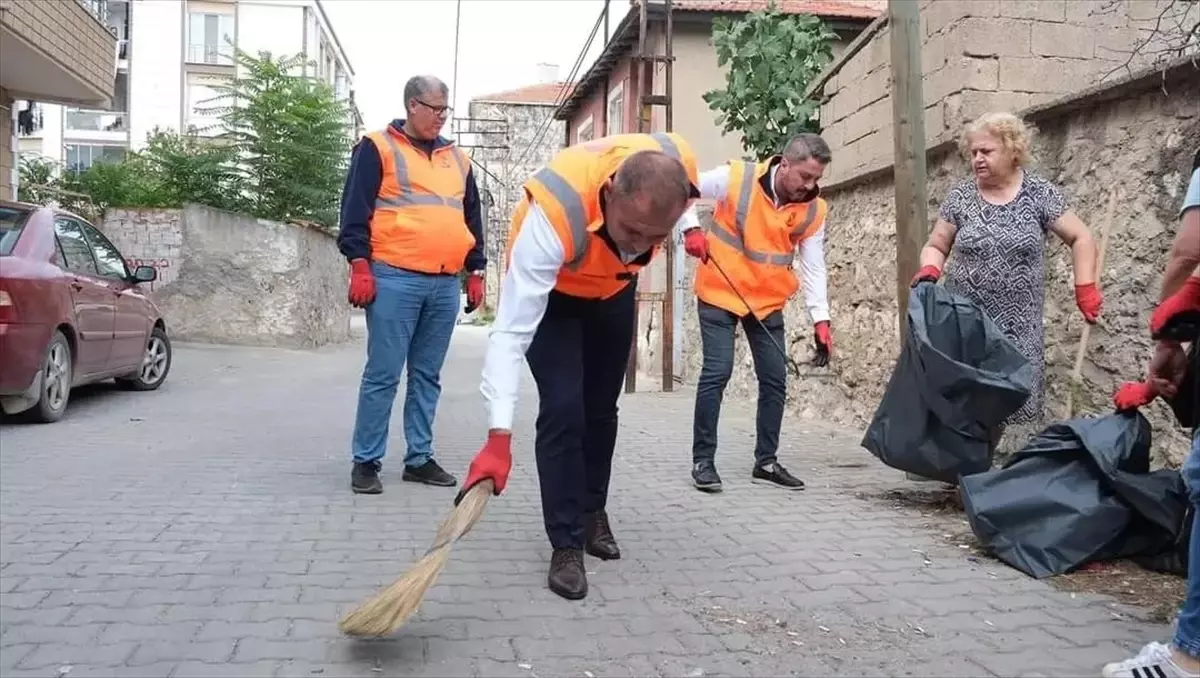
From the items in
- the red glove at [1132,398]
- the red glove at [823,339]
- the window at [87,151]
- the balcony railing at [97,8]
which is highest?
the window at [87,151]

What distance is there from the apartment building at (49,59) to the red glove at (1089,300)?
33.6ft

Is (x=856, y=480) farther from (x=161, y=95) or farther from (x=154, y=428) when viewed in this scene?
(x=161, y=95)

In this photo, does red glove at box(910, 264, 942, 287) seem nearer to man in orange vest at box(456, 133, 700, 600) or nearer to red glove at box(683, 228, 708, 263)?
red glove at box(683, 228, 708, 263)

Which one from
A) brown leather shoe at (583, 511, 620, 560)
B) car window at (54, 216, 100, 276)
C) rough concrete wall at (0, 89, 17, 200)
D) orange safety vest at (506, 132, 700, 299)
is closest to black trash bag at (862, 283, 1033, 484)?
brown leather shoe at (583, 511, 620, 560)

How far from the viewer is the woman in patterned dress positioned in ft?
14.1

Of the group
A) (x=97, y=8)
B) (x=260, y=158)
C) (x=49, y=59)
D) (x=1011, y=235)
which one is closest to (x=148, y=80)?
(x=260, y=158)

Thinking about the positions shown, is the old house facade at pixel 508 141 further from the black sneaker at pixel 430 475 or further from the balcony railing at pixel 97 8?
the black sneaker at pixel 430 475

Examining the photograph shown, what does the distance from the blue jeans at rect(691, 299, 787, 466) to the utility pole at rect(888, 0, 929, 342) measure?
671mm

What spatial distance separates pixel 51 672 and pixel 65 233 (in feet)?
19.9

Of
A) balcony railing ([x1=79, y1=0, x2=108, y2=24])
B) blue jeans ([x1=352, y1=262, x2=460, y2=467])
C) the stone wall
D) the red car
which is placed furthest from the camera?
the stone wall

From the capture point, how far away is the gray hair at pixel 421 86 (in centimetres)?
493

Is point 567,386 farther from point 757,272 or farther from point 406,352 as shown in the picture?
point 757,272

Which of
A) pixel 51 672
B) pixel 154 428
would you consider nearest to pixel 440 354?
pixel 51 672

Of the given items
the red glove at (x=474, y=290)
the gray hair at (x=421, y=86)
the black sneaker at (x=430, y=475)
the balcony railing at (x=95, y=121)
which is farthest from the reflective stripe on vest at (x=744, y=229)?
the balcony railing at (x=95, y=121)
